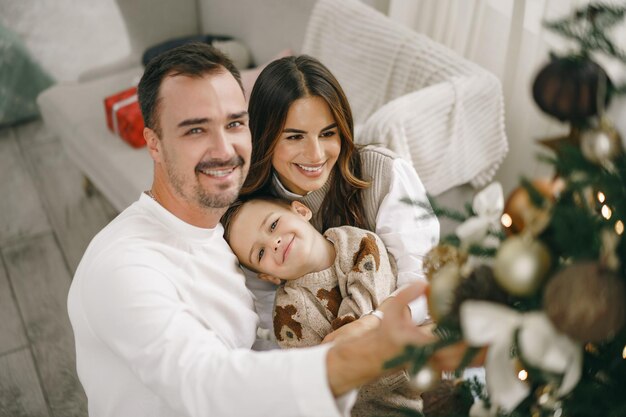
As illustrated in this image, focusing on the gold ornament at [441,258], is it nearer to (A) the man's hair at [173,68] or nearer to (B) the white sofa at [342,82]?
(A) the man's hair at [173,68]

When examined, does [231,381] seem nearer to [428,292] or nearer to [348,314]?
[428,292]

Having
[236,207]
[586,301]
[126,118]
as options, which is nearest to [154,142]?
[236,207]

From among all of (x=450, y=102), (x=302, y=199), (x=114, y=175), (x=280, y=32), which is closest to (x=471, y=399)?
(x=302, y=199)

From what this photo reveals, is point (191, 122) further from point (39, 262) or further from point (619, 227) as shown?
point (39, 262)

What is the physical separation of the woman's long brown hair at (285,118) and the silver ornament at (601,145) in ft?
3.21

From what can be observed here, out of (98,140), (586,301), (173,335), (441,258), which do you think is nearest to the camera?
(586,301)

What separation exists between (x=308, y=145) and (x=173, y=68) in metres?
0.41

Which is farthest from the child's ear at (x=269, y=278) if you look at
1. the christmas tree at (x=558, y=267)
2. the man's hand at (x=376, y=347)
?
the christmas tree at (x=558, y=267)

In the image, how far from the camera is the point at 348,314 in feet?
4.68

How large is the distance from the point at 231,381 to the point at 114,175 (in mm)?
1899

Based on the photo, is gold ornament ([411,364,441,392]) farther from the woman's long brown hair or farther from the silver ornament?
the woman's long brown hair

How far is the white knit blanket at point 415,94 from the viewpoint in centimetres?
214

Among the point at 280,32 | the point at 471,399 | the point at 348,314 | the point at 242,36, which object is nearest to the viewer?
the point at 471,399

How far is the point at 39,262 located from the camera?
9.78 ft
